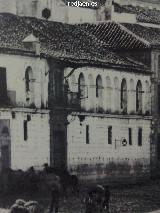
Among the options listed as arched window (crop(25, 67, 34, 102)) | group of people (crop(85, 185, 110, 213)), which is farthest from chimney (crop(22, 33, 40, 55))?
group of people (crop(85, 185, 110, 213))

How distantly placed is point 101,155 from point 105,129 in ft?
4.35

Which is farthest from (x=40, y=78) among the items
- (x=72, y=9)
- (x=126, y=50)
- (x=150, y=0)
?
(x=150, y=0)

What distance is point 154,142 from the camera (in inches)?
1100

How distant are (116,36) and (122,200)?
11152 millimetres

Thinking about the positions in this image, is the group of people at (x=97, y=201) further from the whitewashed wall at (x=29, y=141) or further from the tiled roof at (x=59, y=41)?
the tiled roof at (x=59, y=41)

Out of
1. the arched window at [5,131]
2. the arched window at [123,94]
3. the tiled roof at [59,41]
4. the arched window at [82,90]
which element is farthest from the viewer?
the arched window at [123,94]

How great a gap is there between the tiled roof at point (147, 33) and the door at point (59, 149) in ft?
29.8

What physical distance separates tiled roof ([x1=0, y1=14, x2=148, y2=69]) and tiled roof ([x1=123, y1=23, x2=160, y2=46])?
2.55 metres

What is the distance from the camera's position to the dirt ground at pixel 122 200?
15.0m

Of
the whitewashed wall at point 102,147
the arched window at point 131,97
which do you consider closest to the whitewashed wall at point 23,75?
the whitewashed wall at point 102,147

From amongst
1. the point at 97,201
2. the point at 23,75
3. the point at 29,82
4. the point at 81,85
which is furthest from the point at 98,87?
the point at 97,201

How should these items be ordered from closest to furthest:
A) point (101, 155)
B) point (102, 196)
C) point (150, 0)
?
point (102, 196) < point (101, 155) < point (150, 0)

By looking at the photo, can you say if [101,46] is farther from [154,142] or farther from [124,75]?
[154,142]

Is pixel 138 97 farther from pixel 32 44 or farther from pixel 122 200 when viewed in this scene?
pixel 32 44
